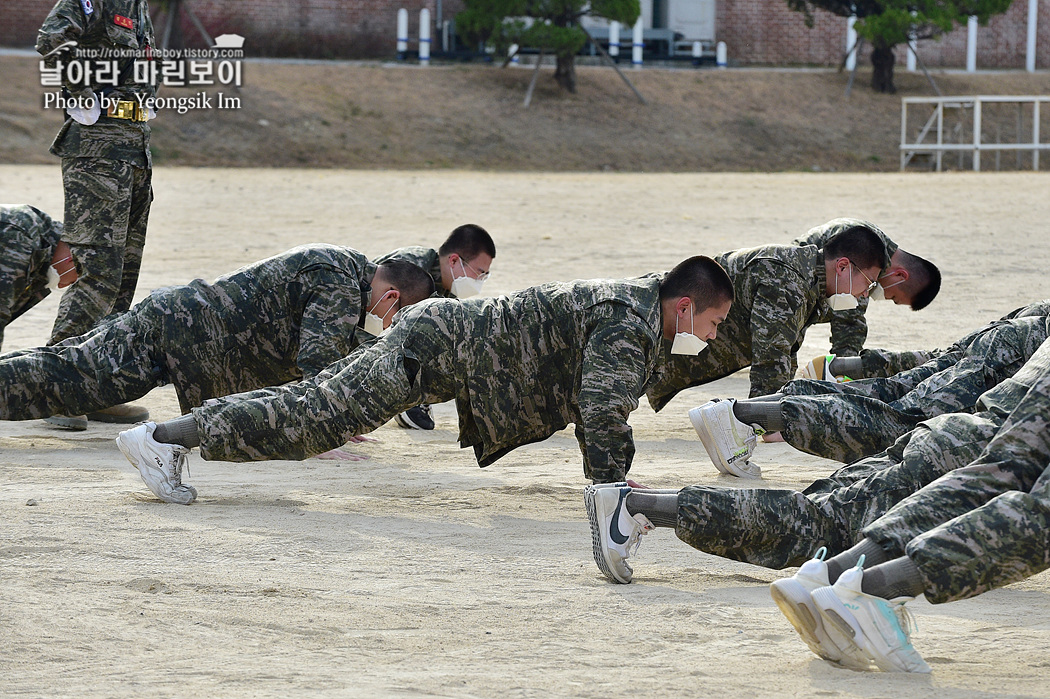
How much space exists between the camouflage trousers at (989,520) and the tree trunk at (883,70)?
30285mm

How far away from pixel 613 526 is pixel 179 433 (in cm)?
182

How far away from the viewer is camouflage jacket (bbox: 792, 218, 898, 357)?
648 cm

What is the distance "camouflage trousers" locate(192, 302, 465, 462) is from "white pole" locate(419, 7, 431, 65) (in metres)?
26.2

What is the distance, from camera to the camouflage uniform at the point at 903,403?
473 cm

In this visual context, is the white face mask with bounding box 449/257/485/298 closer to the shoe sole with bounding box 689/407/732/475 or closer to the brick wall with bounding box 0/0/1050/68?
the shoe sole with bounding box 689/407/732/475

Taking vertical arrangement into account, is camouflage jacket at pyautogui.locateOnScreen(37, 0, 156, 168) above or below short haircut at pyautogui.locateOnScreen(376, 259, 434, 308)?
above

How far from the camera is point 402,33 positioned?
1190 inches

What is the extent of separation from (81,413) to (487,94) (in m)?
23.0

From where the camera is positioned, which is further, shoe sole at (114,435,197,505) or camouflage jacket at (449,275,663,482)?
shoe sole at (114,435,197,505)

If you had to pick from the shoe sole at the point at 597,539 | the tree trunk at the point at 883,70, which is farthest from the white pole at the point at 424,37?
the shoe sole at the point at 597,539

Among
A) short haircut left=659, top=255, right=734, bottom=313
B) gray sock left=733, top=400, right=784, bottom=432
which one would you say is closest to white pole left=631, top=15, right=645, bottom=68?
gray sock left=733, top=400, right=784, bottom=432

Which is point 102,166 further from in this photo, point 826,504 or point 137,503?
point 826,504

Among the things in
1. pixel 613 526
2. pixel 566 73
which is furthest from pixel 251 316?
pixel 566 73

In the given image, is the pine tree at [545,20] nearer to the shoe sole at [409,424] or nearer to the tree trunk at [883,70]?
the tree trunk at [883,70]
